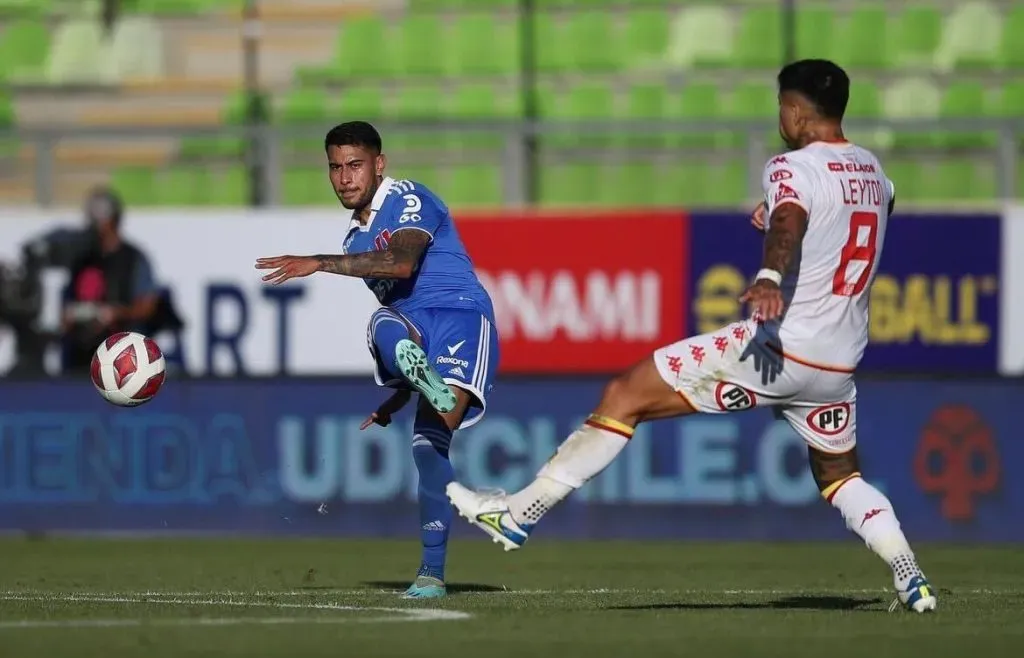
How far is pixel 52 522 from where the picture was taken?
533 inches

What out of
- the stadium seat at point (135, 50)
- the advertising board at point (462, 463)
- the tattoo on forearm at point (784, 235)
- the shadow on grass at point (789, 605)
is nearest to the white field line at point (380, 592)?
the shadow on grass at point (789, 605)

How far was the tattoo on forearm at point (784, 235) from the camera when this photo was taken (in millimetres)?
7207

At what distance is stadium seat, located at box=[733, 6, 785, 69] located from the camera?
1727 cm

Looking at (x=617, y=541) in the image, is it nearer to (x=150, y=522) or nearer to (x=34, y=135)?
(x=150, y=522)

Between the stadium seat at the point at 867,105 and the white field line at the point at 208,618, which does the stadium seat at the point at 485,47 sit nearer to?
the stadium seat at the point at 867,105

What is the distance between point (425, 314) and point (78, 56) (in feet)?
35.8

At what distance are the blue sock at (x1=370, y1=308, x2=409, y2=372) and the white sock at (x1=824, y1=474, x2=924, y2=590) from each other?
188 centimetres

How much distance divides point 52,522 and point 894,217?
6.70 metres

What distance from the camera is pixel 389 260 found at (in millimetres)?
7973

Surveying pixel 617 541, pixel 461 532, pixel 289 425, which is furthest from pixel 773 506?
pixel 289 425

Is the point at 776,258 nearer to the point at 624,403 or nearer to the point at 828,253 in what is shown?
the point at 828,253

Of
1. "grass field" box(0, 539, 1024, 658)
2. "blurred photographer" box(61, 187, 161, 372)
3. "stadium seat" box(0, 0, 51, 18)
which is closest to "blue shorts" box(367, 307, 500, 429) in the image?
"grass field" box(0, 539, 1024, 658)

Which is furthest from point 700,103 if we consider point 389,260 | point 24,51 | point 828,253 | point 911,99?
point 828,253

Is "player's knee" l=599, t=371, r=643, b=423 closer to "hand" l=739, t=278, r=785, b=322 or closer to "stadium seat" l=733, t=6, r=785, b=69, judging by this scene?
"hand" l=739, t=278, r=785, b=322
